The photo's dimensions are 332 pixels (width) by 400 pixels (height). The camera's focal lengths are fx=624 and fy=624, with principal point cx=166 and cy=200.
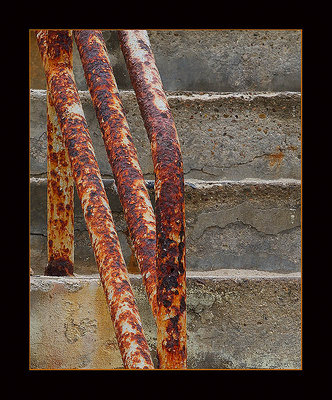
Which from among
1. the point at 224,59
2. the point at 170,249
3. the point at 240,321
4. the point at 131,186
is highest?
the point at 224,59

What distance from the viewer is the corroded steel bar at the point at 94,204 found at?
36.6 inches

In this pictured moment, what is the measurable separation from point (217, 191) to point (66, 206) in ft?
1.42

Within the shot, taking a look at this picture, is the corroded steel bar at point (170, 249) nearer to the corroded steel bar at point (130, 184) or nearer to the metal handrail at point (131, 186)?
the metal handrail at point (131, 186)

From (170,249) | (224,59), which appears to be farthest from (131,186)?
(224,59)

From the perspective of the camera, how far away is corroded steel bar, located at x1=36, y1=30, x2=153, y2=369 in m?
0.93

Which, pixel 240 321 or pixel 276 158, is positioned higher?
pixel 276 158

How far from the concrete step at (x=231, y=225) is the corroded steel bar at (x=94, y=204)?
538 millimetres

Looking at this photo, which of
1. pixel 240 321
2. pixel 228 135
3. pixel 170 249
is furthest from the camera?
pixel 228 135

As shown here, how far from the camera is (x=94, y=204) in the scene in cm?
103

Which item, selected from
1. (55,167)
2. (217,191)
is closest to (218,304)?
(217,191)

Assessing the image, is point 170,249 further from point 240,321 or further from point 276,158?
point 276,158

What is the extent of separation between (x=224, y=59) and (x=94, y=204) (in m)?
1.13

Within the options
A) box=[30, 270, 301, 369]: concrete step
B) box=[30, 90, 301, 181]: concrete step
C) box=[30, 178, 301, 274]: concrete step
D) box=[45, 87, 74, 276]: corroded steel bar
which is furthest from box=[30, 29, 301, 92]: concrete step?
box=[30, 270, 301, 369]: concrete step

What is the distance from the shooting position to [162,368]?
35.1 inches
